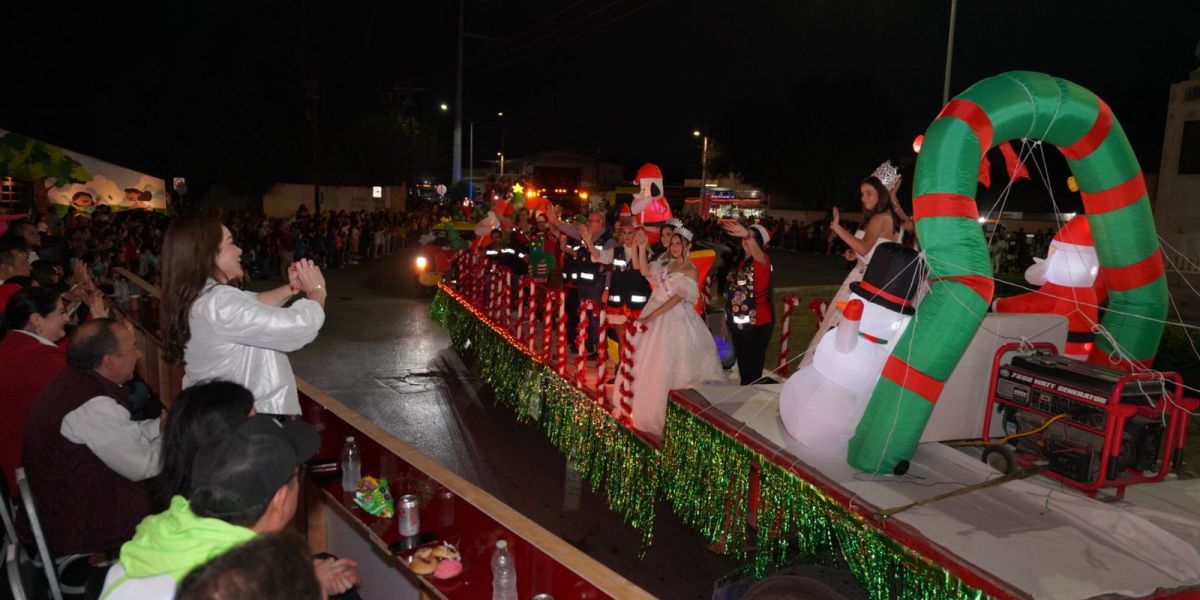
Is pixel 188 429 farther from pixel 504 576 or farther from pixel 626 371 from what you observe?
pixel 626 371

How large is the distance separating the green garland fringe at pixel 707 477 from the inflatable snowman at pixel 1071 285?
7.97 ft

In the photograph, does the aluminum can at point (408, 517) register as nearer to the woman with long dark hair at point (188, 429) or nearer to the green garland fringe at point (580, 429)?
the woman with long dark hair at point (188, 429)

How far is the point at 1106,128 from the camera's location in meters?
4.11

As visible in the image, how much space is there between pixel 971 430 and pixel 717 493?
148cm

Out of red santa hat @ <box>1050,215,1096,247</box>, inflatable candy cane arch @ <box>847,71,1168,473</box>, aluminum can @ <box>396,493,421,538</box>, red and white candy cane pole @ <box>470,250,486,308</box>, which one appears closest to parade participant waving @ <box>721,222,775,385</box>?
red santa hat @ <box>1050,215,1096,247</box>

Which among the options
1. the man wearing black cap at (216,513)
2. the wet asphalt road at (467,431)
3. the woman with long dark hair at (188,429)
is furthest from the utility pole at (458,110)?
the man wearing black cap at (216,513)

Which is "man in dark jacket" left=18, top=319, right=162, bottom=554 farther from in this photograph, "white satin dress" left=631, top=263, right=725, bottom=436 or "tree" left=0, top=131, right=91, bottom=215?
"tree" left=0, top=131, right=91, bottom=215

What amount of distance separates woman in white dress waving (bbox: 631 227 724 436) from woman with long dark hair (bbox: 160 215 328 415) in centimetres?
303

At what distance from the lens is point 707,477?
14.3ft

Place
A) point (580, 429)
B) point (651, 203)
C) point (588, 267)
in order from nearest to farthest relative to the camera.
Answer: point (580, 429) < point (651, 203) < point (588, 267)

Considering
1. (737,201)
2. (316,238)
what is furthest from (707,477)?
(737,201)

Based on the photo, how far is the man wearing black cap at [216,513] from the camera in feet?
5.59

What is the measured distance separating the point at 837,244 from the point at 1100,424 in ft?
104

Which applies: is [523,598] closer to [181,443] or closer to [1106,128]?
[181,443]
